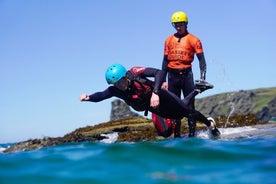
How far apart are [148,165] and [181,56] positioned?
6.18m

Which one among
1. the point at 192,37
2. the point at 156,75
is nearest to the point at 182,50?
the point at 192,37

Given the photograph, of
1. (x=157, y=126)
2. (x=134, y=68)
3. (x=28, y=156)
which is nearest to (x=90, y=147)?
(x=28, y=156)

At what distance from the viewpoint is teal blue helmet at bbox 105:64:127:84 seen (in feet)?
36.3

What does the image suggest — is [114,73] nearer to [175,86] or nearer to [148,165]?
[175,86]

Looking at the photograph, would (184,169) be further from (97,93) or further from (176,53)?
(176,53)

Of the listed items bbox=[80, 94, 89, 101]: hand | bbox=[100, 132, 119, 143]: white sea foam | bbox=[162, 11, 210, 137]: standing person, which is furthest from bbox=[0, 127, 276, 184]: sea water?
bbox=[100, 132, 119, 143]: white sea foam

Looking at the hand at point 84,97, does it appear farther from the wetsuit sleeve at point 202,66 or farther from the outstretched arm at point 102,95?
the wetsuit sleeve at point 202,66

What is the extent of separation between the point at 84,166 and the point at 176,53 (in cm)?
635

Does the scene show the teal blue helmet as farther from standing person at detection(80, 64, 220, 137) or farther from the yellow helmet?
Result: the yellow helmet

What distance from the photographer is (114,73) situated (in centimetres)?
1106

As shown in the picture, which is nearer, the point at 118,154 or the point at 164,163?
the point at 164,163

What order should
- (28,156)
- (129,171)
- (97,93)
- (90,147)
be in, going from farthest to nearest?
1. (97,93)
2. (90,147)
3. (28,156)
4. (129,171)

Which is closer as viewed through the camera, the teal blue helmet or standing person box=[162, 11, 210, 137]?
the teal blue helmet

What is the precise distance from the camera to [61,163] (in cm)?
734
